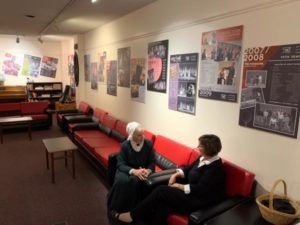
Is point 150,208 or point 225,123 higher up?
point 225,123

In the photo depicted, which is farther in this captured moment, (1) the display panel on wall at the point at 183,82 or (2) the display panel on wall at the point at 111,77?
(2) the display panel on wall at the point at 111,77

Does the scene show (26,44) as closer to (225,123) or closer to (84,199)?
(84,199)

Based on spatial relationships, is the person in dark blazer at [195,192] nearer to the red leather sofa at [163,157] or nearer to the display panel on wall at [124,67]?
the red leather sofa at [163,157]

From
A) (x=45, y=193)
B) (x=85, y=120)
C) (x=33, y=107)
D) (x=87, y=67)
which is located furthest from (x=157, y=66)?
(x=33, y=107)

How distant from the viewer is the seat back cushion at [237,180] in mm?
2344

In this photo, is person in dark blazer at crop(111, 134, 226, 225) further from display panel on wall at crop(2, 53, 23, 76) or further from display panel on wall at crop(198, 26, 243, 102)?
display panel on wall at crop(2, 53, 23, 76)

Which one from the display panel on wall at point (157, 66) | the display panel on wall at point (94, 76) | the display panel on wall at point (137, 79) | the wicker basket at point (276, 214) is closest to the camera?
the wicker basket at point (276, 214)

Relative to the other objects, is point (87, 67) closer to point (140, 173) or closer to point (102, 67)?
point (102, 67)

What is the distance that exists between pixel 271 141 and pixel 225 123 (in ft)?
1.81

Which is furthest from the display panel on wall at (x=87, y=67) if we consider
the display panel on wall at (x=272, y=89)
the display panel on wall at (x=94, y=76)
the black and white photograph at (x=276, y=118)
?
the black and white photograph at (x=276, y=118)

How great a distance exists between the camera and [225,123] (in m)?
2.68

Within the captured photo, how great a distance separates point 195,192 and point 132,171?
80cm

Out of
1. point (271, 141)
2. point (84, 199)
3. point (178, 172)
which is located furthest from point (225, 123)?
point (84, 199)

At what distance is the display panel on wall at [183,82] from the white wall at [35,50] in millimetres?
7573
